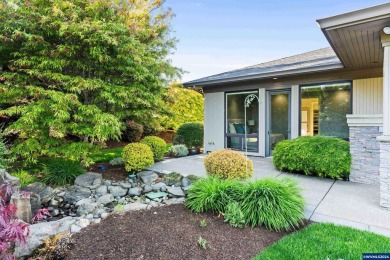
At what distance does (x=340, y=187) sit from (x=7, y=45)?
25.1 feet

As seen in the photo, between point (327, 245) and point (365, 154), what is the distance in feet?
11.3

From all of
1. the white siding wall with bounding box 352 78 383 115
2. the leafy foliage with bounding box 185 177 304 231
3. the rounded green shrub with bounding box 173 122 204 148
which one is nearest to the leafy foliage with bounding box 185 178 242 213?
the leafy foliage with bounding box 185 177 304 231

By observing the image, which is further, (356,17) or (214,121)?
(214,121)

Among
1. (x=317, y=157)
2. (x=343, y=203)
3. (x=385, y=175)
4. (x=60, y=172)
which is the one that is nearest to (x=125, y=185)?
(x=60, y=172)

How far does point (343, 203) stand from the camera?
3984 millimetres

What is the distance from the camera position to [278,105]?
7.99 metres

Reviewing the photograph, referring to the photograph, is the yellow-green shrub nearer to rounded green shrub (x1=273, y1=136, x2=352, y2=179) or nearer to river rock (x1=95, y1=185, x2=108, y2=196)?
rounded green shrub (x1=273, y1=136, x2=352, y2=179)

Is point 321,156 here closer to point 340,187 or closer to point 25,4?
point 340,187

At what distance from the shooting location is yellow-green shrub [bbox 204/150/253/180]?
4589 millimetres

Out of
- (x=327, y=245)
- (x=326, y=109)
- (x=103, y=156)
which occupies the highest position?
(x=326, y=109)

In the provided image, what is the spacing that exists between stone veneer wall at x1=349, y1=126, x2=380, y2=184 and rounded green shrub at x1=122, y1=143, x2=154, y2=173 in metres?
4.83

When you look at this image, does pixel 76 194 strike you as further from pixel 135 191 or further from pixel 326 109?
pixel 326 109

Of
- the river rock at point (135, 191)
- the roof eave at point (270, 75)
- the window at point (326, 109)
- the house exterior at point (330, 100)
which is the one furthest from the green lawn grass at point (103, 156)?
the window at point (326, 109)

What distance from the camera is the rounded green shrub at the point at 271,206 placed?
315cm
